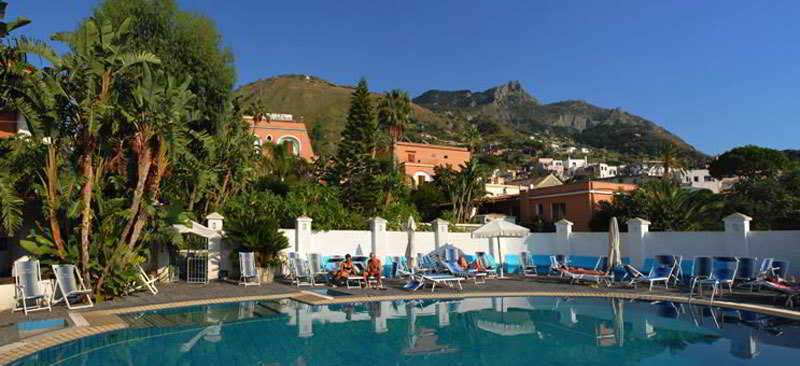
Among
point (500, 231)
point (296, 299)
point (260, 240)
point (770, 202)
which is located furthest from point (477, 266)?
point (770, 202)

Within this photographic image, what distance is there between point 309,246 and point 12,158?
29.2 feet

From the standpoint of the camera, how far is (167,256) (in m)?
16.1

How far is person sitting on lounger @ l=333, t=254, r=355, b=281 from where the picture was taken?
15.5 metres

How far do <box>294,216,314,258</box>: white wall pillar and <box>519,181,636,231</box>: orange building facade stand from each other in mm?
22357

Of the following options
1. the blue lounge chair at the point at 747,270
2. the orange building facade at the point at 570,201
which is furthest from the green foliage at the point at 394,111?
the blue lounge chair at the point at 747,270

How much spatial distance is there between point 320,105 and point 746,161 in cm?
11176

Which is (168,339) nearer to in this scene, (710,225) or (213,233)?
(213,233)

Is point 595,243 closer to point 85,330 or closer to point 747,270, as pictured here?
point 747,270

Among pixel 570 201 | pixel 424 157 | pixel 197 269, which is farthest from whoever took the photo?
pixel 424 157

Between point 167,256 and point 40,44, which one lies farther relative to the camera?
point 167,256

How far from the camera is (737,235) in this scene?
1586 centimetres

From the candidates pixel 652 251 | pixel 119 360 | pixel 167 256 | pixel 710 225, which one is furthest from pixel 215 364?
pixel 710 225

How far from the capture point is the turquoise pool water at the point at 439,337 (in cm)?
780

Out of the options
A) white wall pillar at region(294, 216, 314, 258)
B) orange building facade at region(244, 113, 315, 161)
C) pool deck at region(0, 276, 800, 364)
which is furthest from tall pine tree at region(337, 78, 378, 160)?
pool deck at region(0, 276, 800, 364)
